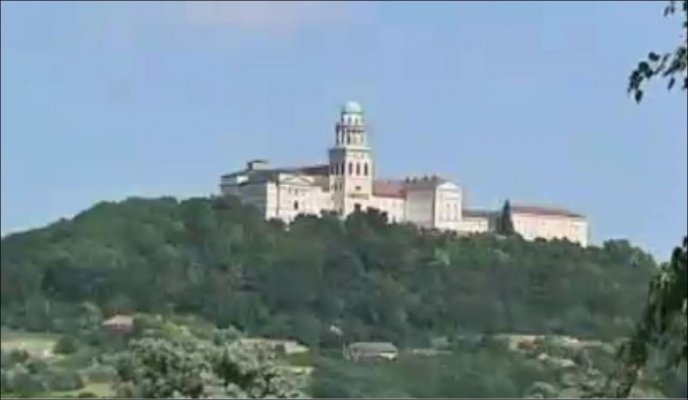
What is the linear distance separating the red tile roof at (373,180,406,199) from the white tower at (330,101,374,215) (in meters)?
0.32

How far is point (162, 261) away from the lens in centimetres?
3581

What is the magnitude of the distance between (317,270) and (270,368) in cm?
2477

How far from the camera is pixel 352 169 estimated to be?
206ft

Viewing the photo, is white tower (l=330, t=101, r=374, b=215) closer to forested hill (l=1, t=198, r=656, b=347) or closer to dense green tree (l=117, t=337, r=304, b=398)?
forested hill (l=1, t=198, r=656, b=347)

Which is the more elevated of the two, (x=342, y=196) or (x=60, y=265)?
(x=342, y=196)

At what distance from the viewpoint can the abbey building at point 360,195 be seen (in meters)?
51.9

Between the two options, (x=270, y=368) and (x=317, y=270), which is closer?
(x=270, y=368)

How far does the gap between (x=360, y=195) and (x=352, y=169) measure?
9.39 feet

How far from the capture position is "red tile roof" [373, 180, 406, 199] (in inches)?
2420

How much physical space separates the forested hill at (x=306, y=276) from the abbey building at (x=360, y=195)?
4438mm

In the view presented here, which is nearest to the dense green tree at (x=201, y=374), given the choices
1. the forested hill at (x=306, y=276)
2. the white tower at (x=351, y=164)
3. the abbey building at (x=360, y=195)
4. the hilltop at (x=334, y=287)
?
the hilltop at (x=334, y=287)

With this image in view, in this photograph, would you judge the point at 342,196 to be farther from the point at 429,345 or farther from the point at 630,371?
the point at 630,371

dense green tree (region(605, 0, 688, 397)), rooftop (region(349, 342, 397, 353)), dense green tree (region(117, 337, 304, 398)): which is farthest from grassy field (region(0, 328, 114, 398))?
dense green tree (region(605, 0, 688, 397))

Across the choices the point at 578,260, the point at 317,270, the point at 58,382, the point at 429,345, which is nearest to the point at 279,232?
the point at 317,270
